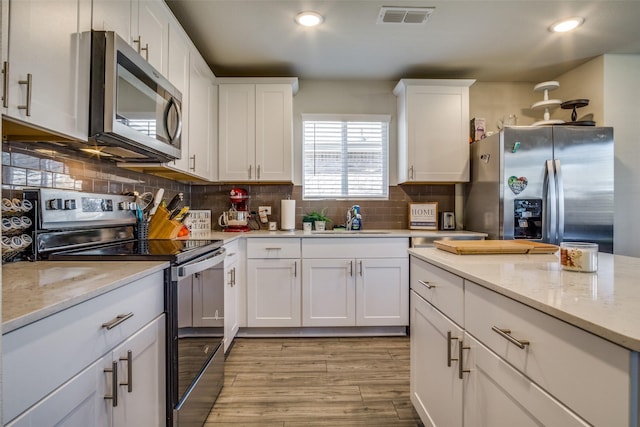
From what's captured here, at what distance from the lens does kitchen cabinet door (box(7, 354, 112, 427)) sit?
74 cm

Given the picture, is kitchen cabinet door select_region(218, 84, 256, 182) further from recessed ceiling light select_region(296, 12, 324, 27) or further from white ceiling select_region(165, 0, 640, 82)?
recessed ceiling light select_region(296, 12, 324, 27)

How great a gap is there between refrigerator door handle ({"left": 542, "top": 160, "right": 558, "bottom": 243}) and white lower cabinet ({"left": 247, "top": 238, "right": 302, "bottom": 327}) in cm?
196

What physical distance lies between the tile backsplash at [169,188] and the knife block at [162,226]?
0.79 feet

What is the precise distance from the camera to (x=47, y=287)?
919 millimetres

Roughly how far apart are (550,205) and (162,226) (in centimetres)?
283

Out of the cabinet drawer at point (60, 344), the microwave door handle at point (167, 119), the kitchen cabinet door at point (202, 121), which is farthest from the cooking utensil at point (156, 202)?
the cabinet drawer at point (60, 344)

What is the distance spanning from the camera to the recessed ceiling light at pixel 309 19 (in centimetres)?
229

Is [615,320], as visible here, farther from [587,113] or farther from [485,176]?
[587,113]

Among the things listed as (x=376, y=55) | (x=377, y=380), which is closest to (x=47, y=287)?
(x=377, y=380)

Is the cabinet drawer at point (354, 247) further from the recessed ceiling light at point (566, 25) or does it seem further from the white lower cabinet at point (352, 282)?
the recessed ceiling light at point (566, 25)

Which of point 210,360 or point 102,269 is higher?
point 102,269

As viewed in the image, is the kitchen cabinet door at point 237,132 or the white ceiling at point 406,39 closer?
the white ceiling at point 406,39

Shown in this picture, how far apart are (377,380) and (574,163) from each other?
224 cm

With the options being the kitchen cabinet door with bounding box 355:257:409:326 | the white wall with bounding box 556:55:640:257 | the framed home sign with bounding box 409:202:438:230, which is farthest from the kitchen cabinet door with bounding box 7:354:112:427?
the white wall with bounding box 556:55:640:257
